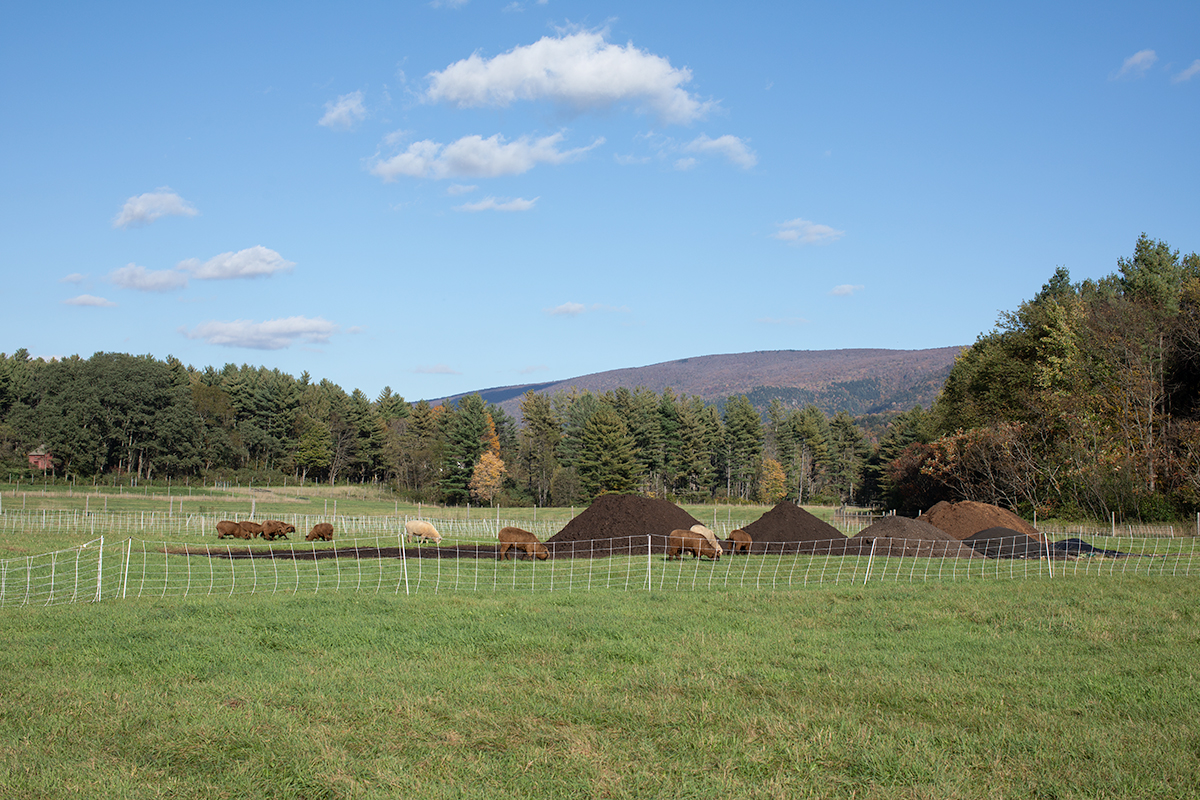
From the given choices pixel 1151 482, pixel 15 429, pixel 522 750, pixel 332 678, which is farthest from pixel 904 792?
pixel 15 429

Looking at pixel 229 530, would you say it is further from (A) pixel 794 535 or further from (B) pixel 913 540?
(B) pixel 913 540

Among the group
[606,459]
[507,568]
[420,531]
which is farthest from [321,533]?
[606,459]

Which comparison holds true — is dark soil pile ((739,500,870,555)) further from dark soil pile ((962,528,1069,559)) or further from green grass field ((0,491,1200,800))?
green grass field ((0,491,1200,800))

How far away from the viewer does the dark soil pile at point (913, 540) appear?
2352cm

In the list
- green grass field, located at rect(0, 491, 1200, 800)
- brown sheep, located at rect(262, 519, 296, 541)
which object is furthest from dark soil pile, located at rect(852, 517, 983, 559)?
brown sheep, located at rect(262, 519, 296, 541)

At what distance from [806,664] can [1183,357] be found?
38658 mm

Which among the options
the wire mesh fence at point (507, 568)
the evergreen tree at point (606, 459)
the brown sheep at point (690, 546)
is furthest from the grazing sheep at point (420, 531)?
the evergreen tree at point (606, 459)

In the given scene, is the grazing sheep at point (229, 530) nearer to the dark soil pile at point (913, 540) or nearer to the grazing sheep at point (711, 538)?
the grazing sheep at point (711, 538)

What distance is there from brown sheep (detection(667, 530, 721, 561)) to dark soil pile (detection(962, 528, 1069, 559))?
24.3 ft

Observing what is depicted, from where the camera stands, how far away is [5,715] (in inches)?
266

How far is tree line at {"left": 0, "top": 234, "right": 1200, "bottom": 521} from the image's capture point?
3806cm

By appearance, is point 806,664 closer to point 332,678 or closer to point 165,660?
point 332,678

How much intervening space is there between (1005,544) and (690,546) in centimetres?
955

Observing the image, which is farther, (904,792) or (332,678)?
(332,678)
